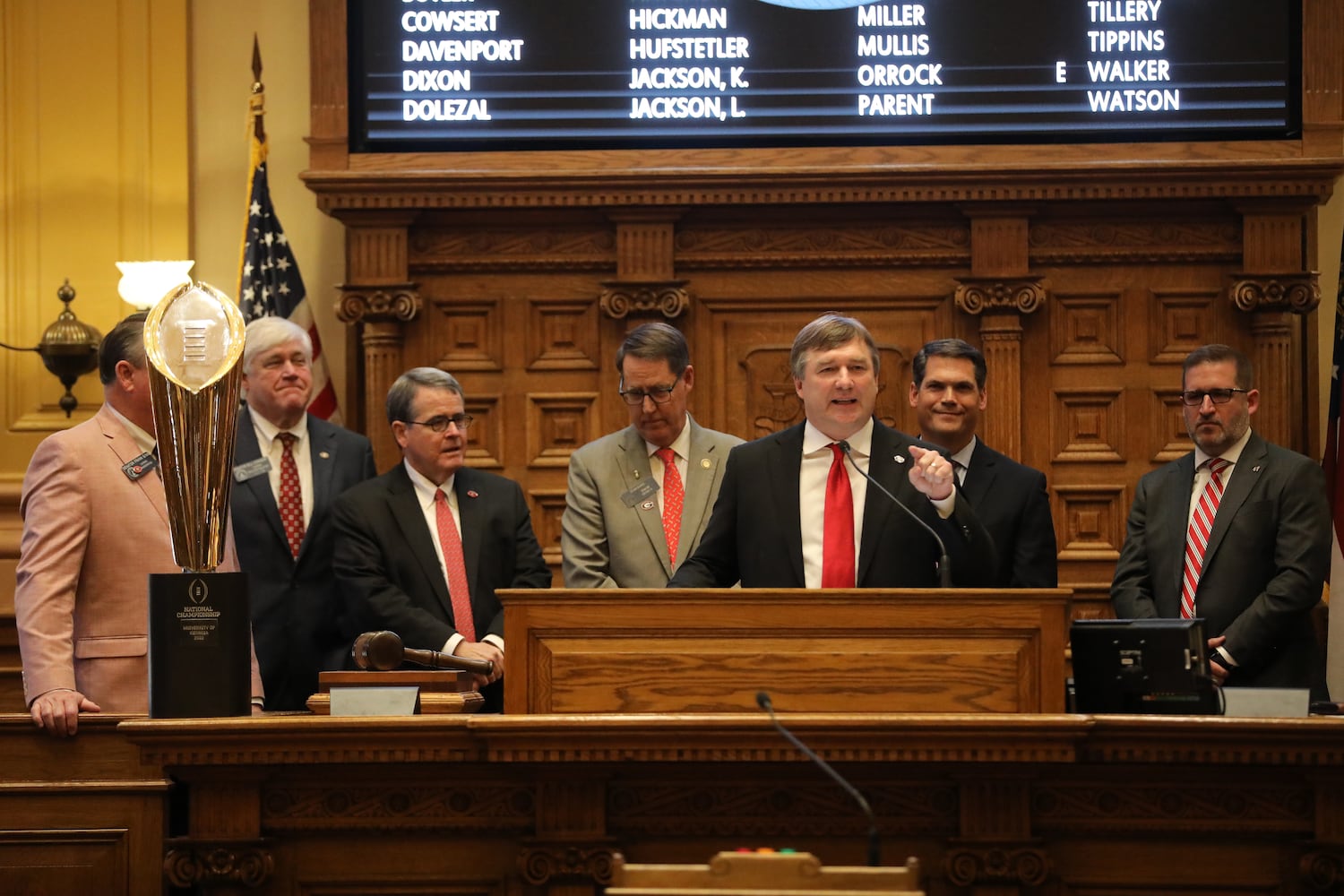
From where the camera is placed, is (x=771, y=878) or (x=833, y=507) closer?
(x=771, y=878)

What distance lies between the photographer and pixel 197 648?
3049 millimetres

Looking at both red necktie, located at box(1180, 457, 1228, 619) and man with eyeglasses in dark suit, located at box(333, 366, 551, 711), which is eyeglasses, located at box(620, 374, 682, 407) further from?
red necktie, located at box(1180, 457, 1228, 619)

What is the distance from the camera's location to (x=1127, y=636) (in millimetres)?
2996

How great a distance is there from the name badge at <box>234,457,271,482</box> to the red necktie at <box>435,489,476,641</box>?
20.0 inches

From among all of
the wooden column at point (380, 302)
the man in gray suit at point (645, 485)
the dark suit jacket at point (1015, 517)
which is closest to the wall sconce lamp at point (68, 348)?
the wooden column at point (380, 302)

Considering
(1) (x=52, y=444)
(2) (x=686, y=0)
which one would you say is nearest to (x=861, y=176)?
(2) (x=686, y=0)

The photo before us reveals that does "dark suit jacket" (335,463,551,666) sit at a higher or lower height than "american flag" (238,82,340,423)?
lower

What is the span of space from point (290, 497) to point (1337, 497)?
3.07 m

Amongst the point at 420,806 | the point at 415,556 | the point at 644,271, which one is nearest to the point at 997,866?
the point at 420,806

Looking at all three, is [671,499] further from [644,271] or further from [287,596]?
[644,271]

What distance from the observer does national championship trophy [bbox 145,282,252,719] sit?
3.04m

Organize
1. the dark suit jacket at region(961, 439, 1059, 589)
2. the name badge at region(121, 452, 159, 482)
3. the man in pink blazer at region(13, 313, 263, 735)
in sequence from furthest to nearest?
the dark suit jacket at region(961, 439, 1059, 589) → the name badge at region(121, 452, 159, 482) → the man in pink blazer at region(13, 313, 263, 735)

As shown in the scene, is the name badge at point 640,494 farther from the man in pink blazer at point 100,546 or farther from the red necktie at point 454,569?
the man in pink blazer at point 100,546

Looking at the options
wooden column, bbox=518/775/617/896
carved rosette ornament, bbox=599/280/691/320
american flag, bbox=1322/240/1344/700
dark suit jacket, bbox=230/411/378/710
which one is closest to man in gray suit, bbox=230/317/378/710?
dark suit jacket, bbox=230/411/378/710
